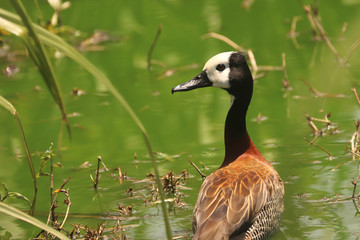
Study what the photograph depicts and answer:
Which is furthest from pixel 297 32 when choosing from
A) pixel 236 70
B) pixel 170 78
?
pixel 236 70

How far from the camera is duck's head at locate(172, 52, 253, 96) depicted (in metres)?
5.68

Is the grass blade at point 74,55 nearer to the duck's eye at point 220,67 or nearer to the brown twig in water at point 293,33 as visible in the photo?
the duck's eye at point 220,67

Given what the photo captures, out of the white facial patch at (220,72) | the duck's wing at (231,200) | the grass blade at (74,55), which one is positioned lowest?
the duck's wing at (231,200)

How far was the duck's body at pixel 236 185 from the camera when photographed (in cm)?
452

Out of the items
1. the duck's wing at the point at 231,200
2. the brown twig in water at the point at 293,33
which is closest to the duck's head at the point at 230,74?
the duck's wing at the point at 231,200

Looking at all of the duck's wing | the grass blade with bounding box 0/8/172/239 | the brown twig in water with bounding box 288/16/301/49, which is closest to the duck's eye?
the duck's wing

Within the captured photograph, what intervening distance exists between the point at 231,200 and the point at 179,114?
340cm

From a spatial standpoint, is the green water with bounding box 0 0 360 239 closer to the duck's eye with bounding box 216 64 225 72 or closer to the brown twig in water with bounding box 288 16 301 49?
the brown twig in water with bounding box 288 16 301 49

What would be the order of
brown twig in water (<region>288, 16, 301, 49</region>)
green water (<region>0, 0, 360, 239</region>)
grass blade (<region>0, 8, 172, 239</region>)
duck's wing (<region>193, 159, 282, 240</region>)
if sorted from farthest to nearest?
brown twig in water (<region>288, 16, 301, 49</region>) < green water (<region>0, 0, 360, 239</region>) < duck's wing (<region>193, 159, 282, 240</region>) < grass blade (<region>0, 8, 172, 239</region>)

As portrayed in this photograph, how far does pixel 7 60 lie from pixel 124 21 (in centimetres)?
228

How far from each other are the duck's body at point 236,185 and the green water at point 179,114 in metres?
0.30

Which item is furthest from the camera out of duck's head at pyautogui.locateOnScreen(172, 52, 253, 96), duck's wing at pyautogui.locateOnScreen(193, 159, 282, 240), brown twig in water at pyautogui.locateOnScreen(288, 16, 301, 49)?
brown twig in water at pyautogui.locateOnScreen(288, 16, 301, 49)

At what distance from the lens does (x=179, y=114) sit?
799 centimetres

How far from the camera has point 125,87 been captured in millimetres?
8984
